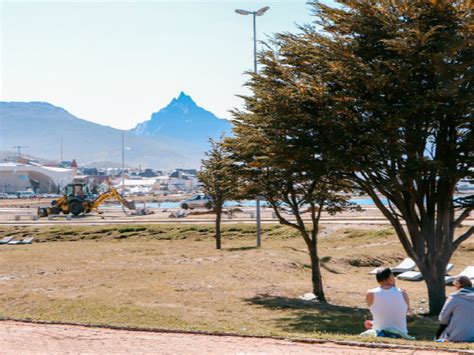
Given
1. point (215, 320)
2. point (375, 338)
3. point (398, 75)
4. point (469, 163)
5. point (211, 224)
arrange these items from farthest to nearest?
point (211, 224)
point (469, 163)
point (398, 75)
point (215, 320)
point (375, 338)

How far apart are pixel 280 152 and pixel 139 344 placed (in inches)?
305

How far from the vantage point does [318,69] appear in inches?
667

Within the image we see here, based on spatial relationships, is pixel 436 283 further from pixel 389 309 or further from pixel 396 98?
pixel 389 309

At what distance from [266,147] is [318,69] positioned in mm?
2302

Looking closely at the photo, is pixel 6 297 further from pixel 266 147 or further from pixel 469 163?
pixel 469 163

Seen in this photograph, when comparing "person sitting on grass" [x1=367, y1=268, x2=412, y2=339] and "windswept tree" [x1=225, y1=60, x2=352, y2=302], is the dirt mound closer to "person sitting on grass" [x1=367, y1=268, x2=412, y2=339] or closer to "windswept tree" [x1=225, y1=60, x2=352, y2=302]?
"windswept tree" [x1=225, y1=60, x2=352, y2=302]

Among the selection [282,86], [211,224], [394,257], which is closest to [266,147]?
[282,86]

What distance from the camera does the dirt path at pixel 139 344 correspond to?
952cm

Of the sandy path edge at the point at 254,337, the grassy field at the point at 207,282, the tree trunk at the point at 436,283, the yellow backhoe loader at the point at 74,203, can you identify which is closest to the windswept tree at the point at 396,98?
the tree trunk at the point at 436,283

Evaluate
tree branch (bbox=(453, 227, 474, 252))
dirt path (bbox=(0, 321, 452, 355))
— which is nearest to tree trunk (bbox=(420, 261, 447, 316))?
tree branch (bbox=(453, 227, 474, 252))

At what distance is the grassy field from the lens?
14289 mm

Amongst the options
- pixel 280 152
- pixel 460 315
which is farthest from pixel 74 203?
pixel 460 315

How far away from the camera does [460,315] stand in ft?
34.1

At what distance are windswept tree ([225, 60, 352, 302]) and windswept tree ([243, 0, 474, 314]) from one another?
0.08 meters
